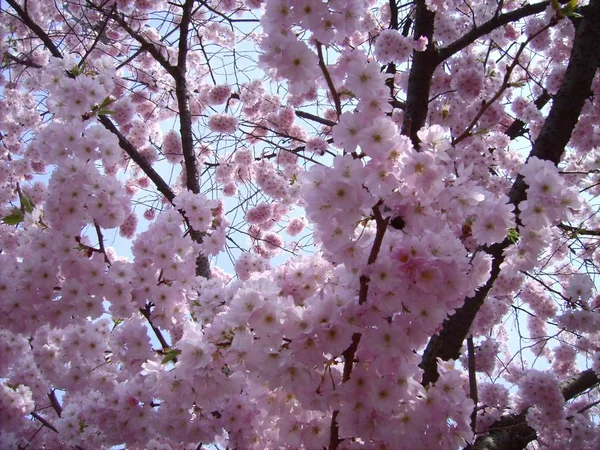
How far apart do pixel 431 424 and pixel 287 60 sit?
150 cm

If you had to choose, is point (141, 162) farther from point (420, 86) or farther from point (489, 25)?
point (489, 25)

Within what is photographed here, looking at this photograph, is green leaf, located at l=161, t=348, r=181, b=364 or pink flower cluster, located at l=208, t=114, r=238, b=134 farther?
pink flower cluster, located at l=208, t=114, r=238, b=134

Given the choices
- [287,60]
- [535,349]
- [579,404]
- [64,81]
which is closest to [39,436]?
[64,81]

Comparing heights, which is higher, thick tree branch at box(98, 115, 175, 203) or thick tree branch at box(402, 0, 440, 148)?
thick tree branch at box(98, 115, 175, 203)

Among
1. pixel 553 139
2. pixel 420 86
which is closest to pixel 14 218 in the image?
pixel 420 86

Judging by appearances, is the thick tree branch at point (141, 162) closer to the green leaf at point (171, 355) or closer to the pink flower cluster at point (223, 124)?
the pink flower cluster at point (223, 124)

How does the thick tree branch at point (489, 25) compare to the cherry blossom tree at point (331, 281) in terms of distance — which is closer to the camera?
the cherry blossom tree at point (331, 281)

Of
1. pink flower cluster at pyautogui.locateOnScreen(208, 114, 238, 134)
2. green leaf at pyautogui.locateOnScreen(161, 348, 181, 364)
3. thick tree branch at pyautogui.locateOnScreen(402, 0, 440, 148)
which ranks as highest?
pink flower cluster at pyautogui.locateOnScreen(208, 114, 238, 134)

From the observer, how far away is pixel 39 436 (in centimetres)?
397

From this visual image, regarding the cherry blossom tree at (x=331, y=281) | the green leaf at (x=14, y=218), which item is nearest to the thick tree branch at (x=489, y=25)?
the cherry blossom tree at (x=331, y=281)

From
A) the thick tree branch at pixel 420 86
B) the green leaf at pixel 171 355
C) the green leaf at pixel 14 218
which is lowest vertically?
the green leaf at pixel 171 355

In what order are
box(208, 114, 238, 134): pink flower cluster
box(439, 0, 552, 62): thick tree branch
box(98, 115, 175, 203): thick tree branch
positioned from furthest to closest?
box(208, 114, 238, 134): pink flower cluster, box(98, 115, 175, 203): thick tree branch, box(439, 0, 552, 62): thick tree branch

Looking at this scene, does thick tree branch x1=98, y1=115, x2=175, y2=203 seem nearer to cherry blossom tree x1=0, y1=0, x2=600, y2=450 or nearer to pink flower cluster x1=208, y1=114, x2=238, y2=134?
cherry blossom tree x1=0, y1=0, x2=600, y2=450

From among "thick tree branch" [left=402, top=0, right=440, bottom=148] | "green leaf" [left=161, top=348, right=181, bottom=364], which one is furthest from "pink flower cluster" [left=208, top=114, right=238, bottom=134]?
"green leaf" [left=161, top=348, right=181, bottom=364]
